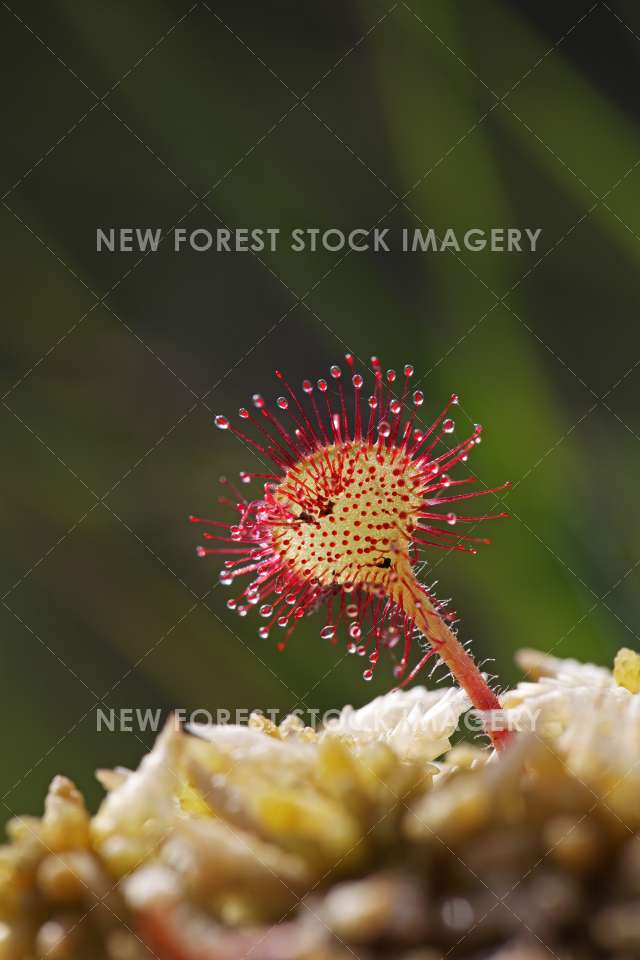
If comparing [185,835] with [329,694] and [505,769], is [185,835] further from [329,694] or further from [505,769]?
[329,694]

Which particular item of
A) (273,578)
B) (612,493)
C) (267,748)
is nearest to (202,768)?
(267,748)

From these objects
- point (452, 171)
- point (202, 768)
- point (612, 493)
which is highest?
point (452, 171)

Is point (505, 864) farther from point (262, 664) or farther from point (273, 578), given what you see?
point (262, 664)

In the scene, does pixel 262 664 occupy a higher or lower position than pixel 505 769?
lower

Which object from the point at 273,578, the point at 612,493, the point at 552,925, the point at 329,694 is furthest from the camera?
the point at 612,493

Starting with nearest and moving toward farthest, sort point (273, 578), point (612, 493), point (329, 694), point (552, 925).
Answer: point (552, 925), point (273, 578), point (329, 694), point (612, 493)

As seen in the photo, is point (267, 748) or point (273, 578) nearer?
point (267, 748)
